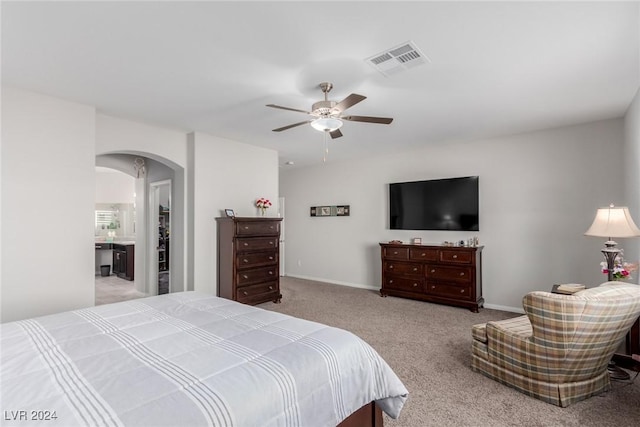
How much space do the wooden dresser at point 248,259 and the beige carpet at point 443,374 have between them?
1.18ft

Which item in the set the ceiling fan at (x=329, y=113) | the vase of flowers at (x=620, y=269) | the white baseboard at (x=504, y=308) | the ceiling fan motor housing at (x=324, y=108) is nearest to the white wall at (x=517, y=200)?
the white baseboard at (x=504, y=308)

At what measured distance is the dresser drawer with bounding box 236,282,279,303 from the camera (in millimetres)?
4650

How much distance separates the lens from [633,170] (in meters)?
3.29

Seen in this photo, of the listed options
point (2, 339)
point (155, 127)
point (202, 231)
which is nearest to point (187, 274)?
point (202, 231)

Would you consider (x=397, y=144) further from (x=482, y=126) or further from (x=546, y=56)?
(x=546, y=56)

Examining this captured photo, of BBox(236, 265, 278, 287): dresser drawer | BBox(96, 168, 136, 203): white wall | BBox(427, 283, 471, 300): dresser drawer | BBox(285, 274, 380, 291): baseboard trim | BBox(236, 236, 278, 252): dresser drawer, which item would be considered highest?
BBox(96, 168, 136, 203): white wall

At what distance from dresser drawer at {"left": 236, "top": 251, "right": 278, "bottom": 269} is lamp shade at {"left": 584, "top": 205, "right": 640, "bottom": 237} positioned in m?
3.95

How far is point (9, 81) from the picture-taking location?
2.90 metres

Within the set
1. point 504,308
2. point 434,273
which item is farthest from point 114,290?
point 504,308

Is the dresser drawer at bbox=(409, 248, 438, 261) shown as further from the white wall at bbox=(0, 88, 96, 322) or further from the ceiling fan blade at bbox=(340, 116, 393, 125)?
the white wall at bbox=(0, 88, 96, 322)

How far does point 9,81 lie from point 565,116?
19.3 ft

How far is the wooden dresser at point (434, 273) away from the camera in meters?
4.68

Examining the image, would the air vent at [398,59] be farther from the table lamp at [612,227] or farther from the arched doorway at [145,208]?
the arched doorway at [145,208]

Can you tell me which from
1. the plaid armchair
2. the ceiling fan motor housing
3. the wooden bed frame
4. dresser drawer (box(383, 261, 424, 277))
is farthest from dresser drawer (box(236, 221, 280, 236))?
the plaid armchair
